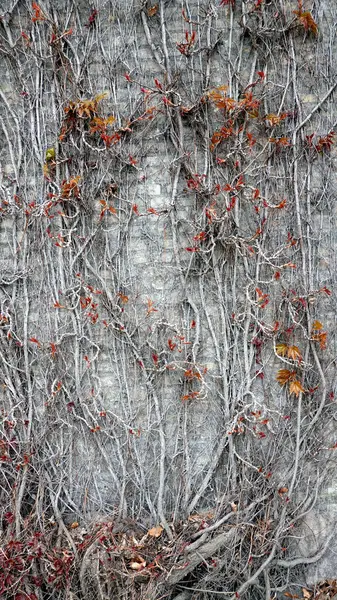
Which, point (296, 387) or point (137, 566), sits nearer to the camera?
point (137, 566)

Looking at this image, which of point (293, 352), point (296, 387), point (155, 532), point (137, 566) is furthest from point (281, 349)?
point (137, 566)

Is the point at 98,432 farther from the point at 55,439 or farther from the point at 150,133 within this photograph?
the point at 150,133

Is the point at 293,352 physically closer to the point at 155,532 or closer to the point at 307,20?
the point at 155,532

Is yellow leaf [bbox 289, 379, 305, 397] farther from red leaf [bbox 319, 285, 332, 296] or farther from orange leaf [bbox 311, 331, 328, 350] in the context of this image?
red leaf [bbox 319, 285, 332, 296]

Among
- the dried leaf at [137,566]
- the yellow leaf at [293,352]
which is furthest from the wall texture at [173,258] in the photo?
the dried leaf at [137,566]

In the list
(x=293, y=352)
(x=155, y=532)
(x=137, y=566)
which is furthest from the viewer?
(x=293, y=352)

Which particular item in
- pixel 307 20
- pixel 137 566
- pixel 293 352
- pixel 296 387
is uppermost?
pixel 307 20

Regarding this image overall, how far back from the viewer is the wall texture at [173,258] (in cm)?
306

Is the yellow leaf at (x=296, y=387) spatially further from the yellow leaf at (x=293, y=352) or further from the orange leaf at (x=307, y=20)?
the orange leaf at (x=307, y=20)

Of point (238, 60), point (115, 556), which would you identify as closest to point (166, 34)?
point (238, 60)

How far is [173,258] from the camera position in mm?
3137

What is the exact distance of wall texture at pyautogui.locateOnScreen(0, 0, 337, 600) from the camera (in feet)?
10.1

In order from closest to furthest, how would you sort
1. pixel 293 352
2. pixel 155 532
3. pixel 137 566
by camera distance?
pixel 137 566
pixel 155 532
pixel 293 352

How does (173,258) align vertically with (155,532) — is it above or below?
above
